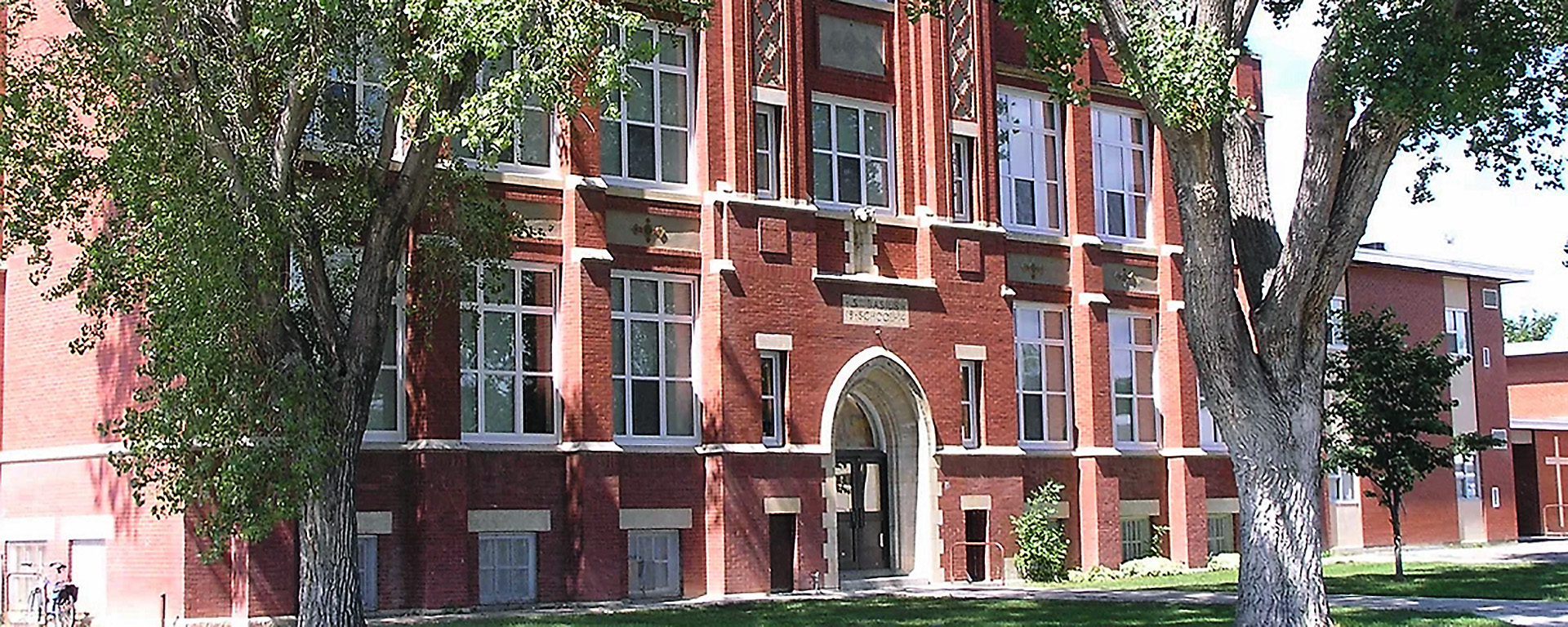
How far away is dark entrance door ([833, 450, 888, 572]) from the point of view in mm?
30234

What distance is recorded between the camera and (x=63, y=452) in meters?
23.4

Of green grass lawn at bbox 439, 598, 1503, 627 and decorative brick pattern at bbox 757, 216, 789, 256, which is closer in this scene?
green grass lawn at bbox 439, 598, 1503, 627

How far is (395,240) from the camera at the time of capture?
61.7 ft

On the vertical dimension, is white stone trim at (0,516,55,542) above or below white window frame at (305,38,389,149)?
below

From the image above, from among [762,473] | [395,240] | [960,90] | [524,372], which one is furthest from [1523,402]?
[395,240]

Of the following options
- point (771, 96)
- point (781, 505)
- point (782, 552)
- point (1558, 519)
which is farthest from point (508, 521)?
point (1558, 519)

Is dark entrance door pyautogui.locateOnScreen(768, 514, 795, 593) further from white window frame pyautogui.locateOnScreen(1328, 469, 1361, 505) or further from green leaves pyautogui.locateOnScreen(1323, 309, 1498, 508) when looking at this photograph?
white window frame pyautogui.locateOnScreen(1328, 469, 1361, 505)

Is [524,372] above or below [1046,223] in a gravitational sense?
below

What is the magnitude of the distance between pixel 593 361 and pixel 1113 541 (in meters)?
11.6

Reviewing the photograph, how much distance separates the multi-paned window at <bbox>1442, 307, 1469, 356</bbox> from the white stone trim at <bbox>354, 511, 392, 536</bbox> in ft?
96.2

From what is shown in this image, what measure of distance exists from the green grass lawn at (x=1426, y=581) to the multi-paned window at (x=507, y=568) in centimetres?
905

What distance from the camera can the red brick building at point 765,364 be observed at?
24.3 metres

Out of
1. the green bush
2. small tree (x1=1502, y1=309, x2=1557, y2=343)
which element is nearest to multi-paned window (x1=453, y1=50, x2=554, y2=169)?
the green bush

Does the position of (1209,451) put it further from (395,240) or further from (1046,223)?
(395,240)
